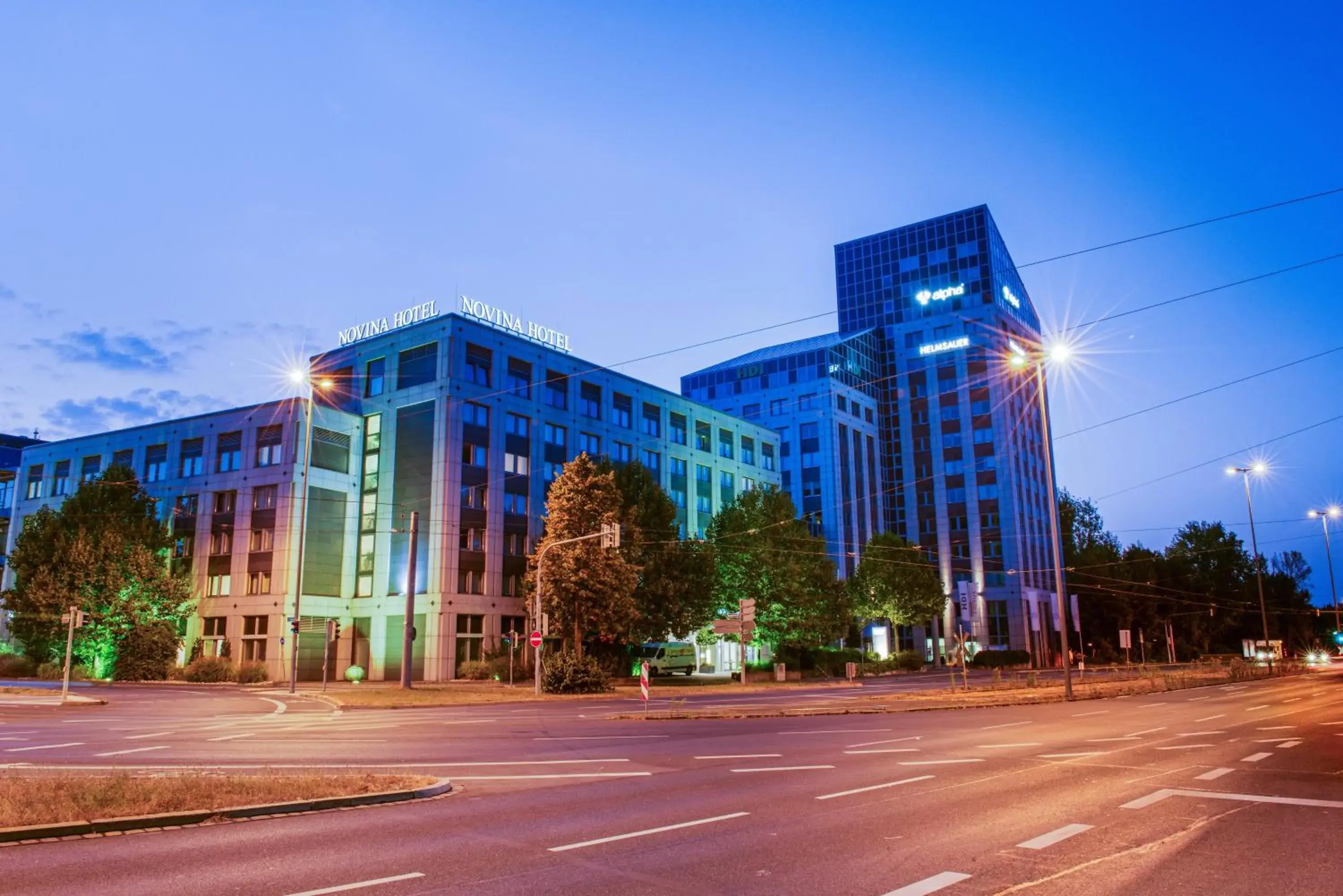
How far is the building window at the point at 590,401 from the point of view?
6919 cm

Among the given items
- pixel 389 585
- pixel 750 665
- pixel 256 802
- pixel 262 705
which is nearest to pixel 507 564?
pixel 389 585

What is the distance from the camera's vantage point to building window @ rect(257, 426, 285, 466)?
198 ft

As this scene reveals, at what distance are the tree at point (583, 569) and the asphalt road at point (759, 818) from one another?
27276 mm

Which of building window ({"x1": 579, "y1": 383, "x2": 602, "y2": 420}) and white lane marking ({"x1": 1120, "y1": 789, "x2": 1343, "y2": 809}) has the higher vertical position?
building window ({"x1": 579, "y1": 383, "x2": 602, "y2": 420})

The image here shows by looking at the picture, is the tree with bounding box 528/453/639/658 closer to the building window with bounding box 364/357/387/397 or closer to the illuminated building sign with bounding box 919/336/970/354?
the building window with bounding box 364/357/387/397

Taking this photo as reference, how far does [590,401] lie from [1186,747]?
55.8m

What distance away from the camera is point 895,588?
78.1 m

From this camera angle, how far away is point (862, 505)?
335 ft

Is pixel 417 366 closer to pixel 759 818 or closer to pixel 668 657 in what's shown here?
pixel 668 657

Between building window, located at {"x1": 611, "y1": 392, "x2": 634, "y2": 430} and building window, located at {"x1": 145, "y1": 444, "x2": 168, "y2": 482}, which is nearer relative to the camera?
building window, located at {"x1": 145, "y1": 444, "x2": 168, "y2": 482}

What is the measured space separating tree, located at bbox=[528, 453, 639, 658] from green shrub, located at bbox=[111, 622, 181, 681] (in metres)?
22.5

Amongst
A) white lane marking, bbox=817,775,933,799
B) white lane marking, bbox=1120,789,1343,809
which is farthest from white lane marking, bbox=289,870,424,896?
white lane marking, bbox=1120,789,1343,809

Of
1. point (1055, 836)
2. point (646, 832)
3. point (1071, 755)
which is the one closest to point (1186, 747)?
point (1071, 755)

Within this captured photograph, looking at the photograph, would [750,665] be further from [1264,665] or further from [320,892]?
[320,892]
